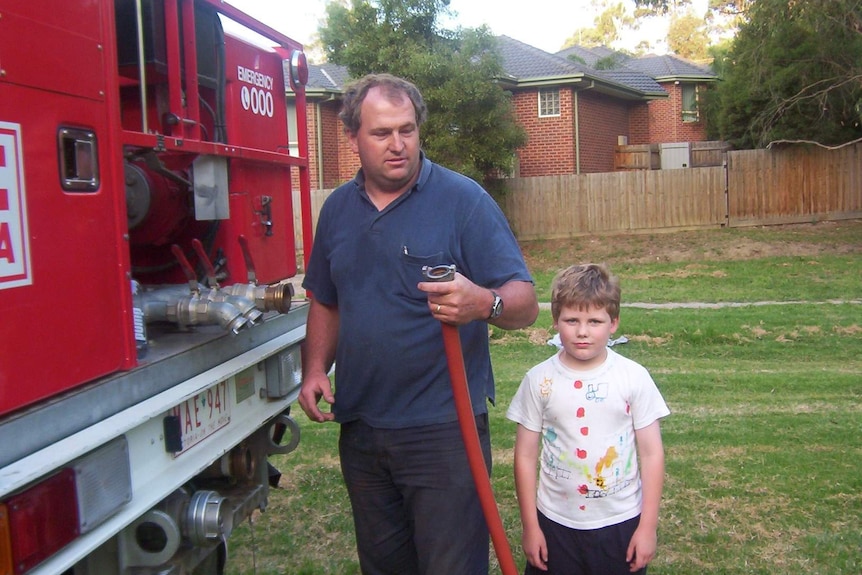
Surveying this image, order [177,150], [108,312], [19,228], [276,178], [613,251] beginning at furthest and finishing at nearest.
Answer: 1. [613,251]
2. [276,178]
3. [177,150]
4. [108,312]
5. [19,228]

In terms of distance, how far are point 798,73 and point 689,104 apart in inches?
494

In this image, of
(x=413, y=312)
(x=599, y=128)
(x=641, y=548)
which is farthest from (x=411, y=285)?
(x=599, y=128)

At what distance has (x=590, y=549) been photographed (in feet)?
9.41

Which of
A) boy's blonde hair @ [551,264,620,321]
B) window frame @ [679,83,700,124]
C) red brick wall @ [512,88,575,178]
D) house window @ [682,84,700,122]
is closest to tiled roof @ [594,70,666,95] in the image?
window frame @ [679,83,700,124]

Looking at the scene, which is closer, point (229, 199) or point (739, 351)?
point (229, 199)

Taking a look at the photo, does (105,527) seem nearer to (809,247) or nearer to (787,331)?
(787,331)

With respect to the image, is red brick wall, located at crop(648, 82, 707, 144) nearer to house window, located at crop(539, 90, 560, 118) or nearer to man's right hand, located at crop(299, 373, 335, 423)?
house window, located at crop(539, 90, 560, 118)

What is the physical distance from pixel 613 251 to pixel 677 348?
32.7 feet

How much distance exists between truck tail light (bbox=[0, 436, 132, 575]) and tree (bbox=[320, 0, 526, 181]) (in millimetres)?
16763

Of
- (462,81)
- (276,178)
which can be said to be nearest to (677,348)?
(276,178)

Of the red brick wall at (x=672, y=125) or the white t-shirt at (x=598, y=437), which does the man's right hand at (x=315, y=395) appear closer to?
the white t-shirt at (x=598, y=437)

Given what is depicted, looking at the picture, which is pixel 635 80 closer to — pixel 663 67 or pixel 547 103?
pixel 663 67

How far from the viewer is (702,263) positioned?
18094 millimetres

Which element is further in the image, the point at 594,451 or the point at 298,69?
the point at 298,69
